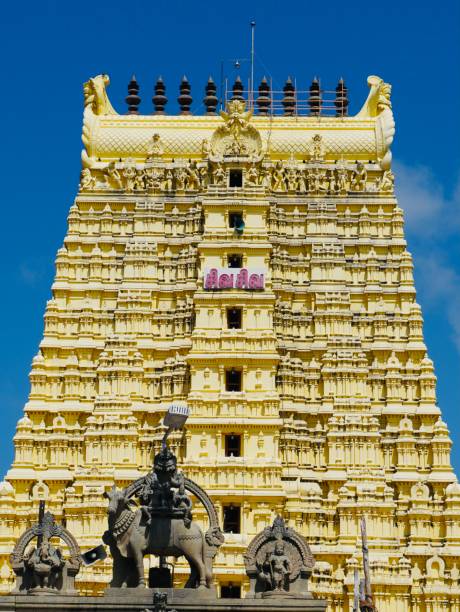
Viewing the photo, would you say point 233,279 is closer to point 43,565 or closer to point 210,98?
point 210,98

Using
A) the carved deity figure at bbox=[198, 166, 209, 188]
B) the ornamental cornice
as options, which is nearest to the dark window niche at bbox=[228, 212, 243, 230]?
the carved deity figure at bbox=[198, 166, 209, 188]

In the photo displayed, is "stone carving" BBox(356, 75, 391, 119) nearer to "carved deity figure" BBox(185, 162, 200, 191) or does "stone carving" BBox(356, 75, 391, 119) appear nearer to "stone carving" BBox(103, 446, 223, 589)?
"carved deity figure" BBox(185, 162, 200, 191)

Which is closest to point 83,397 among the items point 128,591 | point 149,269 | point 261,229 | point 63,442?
point 63,442

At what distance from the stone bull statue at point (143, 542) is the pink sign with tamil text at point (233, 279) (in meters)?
37.7

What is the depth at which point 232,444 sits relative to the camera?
85438 millimetres

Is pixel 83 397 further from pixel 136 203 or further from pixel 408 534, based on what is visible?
pixel 408 534

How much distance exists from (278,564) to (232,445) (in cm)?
3402

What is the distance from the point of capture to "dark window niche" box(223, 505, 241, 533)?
8256 cm

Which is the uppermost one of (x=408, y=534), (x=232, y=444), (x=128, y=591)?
(x=232, y=444)

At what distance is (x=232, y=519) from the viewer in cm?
8306

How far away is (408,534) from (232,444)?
11.7m

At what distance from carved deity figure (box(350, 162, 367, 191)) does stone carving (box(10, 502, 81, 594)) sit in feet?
154

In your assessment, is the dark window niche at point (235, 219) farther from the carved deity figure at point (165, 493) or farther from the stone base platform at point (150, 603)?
the stone base platform at point (150, 603)

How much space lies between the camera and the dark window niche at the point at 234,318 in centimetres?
8825
